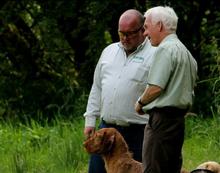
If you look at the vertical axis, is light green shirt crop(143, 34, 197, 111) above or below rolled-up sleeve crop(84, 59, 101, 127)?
above

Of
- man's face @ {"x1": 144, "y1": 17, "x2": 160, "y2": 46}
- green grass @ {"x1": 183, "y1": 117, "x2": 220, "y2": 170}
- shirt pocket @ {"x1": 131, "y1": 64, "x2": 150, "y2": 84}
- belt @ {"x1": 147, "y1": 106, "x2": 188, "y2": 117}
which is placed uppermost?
man's face @ {"x1": 144, "y1": 17, "x2": 160, "y2": 46}

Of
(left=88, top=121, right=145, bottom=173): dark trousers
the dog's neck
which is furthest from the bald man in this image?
the dog's neck

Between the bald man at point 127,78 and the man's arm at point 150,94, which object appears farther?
the bald man at point 127,78

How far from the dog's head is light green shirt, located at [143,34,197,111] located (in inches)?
34.8

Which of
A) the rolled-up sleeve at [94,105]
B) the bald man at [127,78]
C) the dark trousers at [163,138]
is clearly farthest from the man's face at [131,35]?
the dark trousers at [163,138]

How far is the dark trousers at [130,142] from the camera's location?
22.4 ft

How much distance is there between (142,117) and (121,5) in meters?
7.23

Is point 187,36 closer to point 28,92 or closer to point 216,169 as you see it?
point 28,92

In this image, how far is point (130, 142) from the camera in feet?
22.8

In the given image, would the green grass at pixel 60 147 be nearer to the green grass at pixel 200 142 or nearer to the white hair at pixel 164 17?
the green grass at pixel 200 142

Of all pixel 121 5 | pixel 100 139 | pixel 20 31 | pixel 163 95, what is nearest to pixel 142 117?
pixel 100 139

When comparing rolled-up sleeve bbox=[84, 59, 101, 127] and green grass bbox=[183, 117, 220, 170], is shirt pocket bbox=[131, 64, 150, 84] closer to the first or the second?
rolled-up sleeve bbox=[84, 59, 101, 127]

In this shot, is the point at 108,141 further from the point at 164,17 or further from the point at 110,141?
the point at 164,17

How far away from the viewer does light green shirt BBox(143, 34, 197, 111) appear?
19.3 feet
